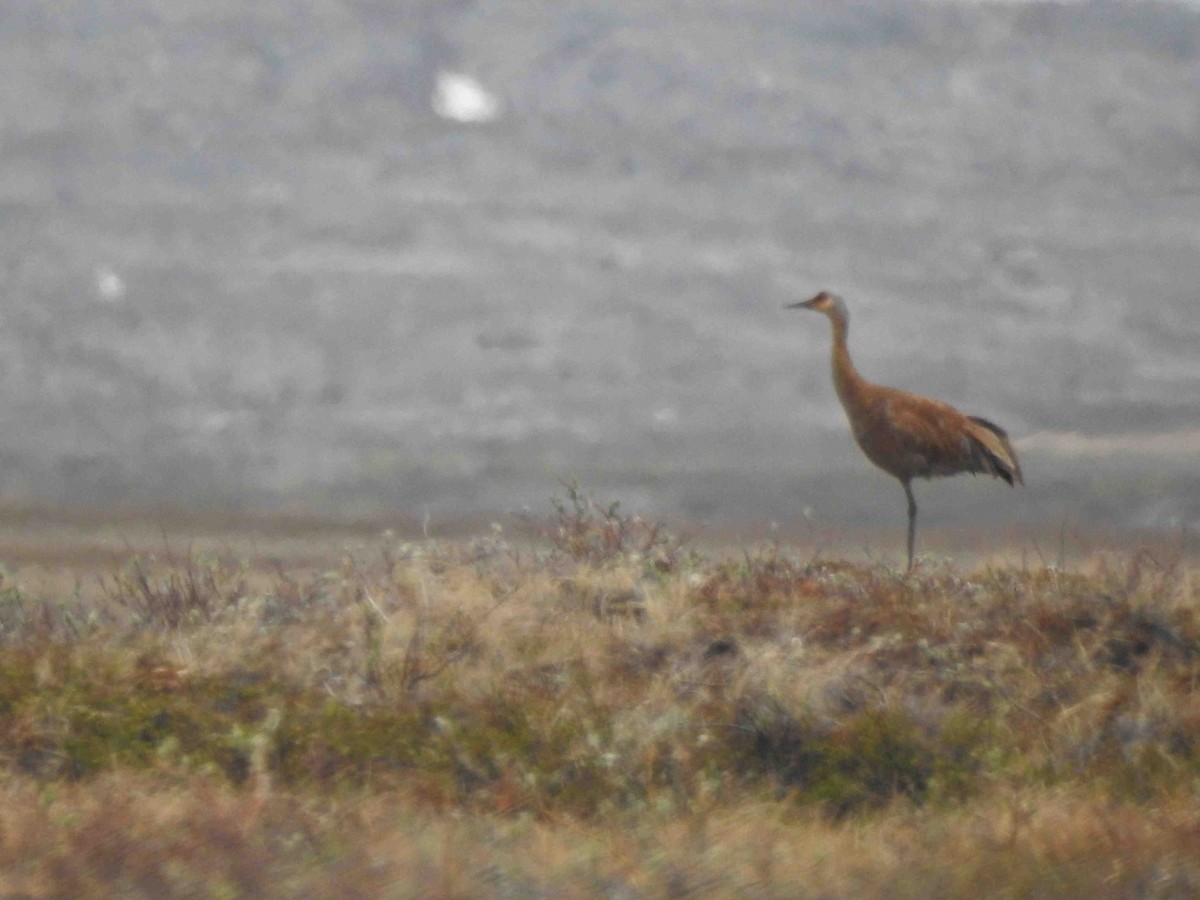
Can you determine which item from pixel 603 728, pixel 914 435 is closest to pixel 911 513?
pixel 914 435

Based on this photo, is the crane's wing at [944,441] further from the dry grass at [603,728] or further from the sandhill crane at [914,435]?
the dry grass at [603,728]

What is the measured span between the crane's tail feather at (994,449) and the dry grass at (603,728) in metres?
3.32

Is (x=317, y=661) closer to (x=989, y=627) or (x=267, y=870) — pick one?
(x=989, y=627)

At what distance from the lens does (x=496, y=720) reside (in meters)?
9.53

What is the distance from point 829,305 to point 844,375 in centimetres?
88

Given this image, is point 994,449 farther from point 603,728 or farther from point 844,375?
point 603,728

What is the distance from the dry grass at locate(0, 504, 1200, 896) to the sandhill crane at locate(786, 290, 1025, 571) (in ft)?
9.55

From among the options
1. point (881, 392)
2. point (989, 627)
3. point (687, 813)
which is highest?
point (881, 392)

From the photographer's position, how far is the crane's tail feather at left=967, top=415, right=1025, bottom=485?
16516 millimetres

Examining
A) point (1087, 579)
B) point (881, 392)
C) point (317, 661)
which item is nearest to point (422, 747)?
point (317, 661)

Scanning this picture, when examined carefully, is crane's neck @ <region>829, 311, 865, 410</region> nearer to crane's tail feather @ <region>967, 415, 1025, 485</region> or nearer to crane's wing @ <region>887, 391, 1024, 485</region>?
crane's wing @ <region>887, 391, 1024, 485</region>

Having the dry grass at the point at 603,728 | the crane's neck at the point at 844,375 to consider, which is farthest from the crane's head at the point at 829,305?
the dry grass at the point at 603,728

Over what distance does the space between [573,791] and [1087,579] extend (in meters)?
4.50

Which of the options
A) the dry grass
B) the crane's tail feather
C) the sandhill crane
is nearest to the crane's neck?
the sandhill crane
